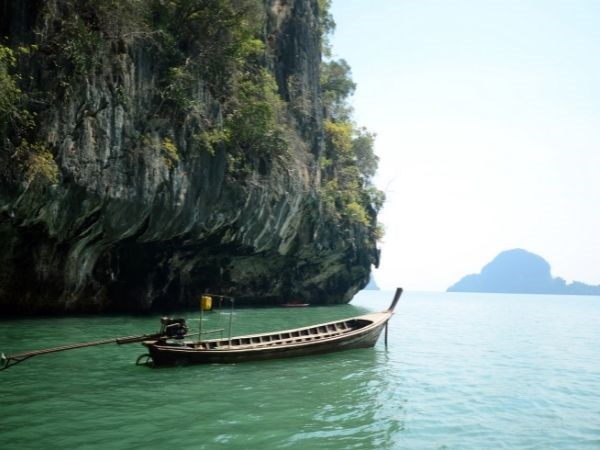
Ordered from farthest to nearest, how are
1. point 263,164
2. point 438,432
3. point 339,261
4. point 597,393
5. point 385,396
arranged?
1. point 339,261
2. point 263,164
3. point 597,393
4. point 385,396
5. point 438,432

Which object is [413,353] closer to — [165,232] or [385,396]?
[385,396]

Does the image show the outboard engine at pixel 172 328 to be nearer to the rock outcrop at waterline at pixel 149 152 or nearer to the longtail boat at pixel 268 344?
the longtail boat at pixel 268 344

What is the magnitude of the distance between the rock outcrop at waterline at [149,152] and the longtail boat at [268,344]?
23.2ft

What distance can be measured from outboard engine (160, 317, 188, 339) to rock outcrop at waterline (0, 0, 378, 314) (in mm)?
6383

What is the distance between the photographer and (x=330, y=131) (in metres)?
38.3

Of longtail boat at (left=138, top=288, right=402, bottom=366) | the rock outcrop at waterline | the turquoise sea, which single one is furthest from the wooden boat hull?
the rock outcrop at waterline

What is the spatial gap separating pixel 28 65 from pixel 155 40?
561 cm

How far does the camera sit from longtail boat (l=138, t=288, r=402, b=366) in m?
11.8

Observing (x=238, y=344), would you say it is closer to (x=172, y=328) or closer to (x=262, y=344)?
(x=262, y=344)

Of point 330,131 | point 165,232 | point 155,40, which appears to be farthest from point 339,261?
point 155,40

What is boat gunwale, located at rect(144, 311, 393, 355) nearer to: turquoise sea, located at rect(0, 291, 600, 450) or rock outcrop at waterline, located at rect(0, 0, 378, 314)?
turquoise sea, located at rect(0, 291, 600, 450)

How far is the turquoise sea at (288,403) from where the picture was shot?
24.5ft

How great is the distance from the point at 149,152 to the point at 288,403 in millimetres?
12175

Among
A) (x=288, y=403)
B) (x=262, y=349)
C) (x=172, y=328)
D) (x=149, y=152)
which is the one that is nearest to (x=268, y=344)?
(x=262, y=349)
